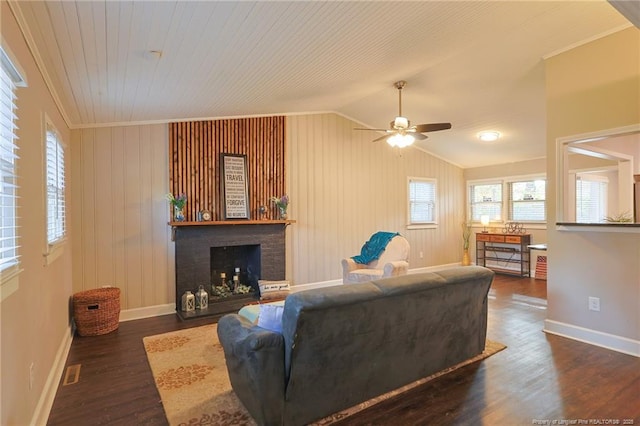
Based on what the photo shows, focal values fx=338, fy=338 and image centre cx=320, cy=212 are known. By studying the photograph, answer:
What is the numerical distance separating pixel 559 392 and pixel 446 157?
230 inches

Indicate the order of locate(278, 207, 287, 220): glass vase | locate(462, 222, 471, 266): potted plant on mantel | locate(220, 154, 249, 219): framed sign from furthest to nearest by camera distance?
locate(462, 222, 471, 266): potted plant on mantel
locate(278, 207, 287, 220): glass vase
locate(220, 154, 249, 219): framed sign

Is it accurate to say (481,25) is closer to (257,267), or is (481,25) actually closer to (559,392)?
(559,392)

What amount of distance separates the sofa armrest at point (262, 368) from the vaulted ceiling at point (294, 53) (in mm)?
1935

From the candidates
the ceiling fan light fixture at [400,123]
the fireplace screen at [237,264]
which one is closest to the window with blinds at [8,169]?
the fireplace screen at [237,264]

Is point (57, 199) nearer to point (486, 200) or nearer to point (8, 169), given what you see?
point (8, 169)

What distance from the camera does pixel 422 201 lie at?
7395 mm

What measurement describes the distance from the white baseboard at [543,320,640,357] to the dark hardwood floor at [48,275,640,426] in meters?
0.11

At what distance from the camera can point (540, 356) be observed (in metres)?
3.12

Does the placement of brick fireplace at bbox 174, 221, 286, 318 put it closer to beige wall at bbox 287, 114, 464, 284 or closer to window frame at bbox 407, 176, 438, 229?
beige wall at bbox 287, 114, 464, 284

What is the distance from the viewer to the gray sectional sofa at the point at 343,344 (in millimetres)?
1950

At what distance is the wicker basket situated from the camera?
3668mm

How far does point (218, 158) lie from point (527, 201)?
614 cm

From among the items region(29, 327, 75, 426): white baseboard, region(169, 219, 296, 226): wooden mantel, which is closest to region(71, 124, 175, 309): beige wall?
region(169, 219, 296, 226): wooden mantel

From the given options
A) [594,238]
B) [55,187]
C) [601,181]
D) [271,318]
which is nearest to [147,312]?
[55,187]
